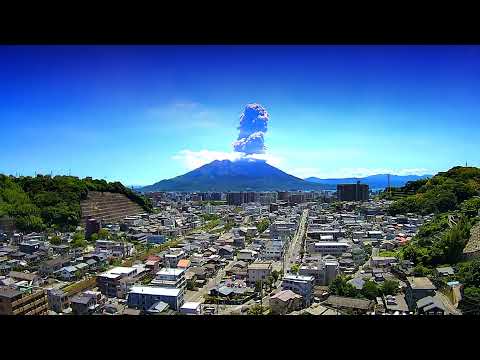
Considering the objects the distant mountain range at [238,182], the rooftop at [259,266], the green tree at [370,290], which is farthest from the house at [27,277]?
the green tree at [370,290]

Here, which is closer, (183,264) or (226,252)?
(183,264)

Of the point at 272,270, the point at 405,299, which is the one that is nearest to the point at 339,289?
the point at 405,299

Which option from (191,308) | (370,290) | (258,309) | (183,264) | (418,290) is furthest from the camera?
(183,264)

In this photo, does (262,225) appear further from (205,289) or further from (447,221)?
(447,221)

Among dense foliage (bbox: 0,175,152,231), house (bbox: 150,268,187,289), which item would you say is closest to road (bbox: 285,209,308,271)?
house (bbox: 150,268,187,289)

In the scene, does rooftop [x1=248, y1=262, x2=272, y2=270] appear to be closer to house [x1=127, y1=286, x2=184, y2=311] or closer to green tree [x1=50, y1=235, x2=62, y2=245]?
house [x1=127, y1=286, x2=184, y2=311]

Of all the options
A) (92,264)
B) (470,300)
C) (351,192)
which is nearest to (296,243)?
(351,192)
